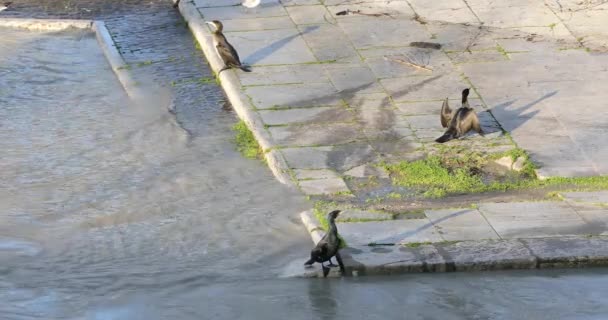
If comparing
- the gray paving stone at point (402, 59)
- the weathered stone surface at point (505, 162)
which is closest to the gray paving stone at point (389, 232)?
the weathered stone surface at point (505, 162)

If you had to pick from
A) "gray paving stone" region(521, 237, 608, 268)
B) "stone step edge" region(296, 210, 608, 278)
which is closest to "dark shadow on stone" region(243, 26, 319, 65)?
"stone step edge" region(296, 210, 608, 278)

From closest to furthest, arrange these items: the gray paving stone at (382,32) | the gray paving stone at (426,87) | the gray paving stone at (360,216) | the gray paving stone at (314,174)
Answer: the gray paving stone at (360,216) < the gray paving stone at (314,174) < the gray paving stone at (426,87) < the gray paving stone at (382,32)

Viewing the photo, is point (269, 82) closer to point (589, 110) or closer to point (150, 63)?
point (150, 63)

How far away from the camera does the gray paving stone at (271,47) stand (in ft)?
48.2

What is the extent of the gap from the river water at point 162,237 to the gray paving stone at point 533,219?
2.19 ft

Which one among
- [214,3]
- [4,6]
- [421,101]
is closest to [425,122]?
[421,101]

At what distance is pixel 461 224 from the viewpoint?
10.7 meters

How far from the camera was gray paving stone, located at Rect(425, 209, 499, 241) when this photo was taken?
10.4 m

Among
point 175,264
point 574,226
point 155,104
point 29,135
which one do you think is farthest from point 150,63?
point 574,226

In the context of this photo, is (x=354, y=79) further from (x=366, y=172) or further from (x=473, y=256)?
(x=473, y=256)

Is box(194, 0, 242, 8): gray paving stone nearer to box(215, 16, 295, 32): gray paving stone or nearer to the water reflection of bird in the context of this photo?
box(215, 16, 295, 32): gray paving stone

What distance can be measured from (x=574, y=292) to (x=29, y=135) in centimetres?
635

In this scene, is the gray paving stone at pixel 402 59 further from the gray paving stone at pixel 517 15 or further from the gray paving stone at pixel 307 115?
the gray paving stone at pixel 517 15

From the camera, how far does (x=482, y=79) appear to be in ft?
46.1
